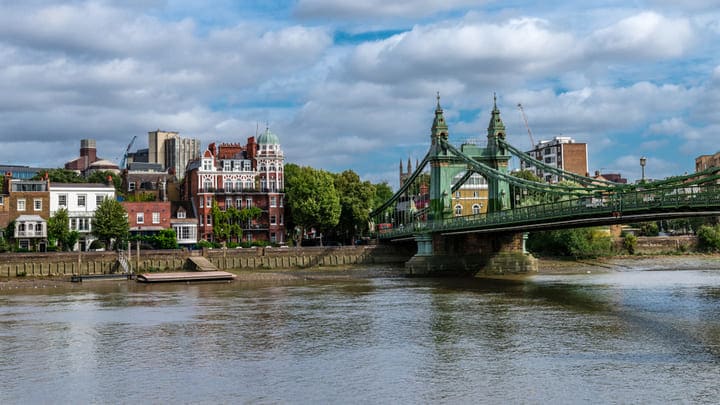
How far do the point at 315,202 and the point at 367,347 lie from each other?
64477mm

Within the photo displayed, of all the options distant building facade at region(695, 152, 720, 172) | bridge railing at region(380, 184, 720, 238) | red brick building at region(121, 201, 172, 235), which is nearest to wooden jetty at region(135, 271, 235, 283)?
bridge railing at region(380, 184, 720, 238)

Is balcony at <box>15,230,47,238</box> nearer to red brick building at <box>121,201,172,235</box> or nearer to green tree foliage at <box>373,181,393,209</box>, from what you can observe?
red brick building at <box>121,201,172,235</box>

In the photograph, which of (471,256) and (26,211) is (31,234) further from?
(471,256)

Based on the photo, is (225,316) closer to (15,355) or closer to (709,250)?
(15,355)

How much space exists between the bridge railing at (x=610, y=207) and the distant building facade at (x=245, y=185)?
31.9 metres

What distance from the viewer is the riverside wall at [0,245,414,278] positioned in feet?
257

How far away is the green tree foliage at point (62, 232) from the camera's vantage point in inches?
3433

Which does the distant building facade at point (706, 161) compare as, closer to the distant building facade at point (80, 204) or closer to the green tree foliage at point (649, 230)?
the green tree foliage at point (649, 230)

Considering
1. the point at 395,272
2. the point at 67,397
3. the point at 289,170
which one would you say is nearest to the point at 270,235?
the point at 289,170

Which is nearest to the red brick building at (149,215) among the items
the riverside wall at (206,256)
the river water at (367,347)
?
the riverside wall at (206,256)

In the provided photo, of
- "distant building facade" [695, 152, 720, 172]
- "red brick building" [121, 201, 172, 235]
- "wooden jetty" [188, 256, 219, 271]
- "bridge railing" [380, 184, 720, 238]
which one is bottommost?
"wooden jetty" [188, 256, 219, 271]

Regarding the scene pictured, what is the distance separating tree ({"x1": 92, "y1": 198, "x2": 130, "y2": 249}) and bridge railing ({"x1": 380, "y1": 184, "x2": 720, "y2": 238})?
115 ft

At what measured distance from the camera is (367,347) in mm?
Answer: 34219

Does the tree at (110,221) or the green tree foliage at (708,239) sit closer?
the tree at (110,221)
